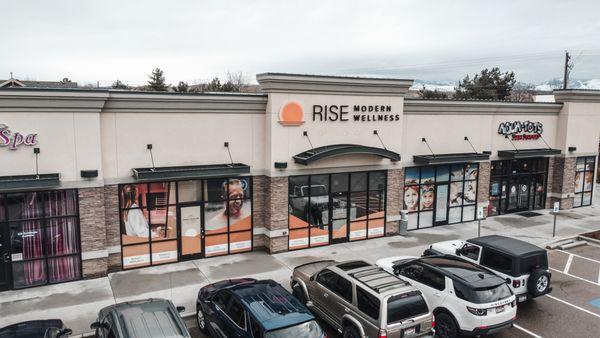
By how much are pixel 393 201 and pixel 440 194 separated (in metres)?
3.53

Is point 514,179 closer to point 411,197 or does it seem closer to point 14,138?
point 411,197


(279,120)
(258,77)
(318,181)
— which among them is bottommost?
(318,181)

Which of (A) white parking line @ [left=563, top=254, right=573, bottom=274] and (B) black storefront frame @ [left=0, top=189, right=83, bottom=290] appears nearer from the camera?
(B) black storefront frame @ [left=0, top=189, right=83, bottom=290]

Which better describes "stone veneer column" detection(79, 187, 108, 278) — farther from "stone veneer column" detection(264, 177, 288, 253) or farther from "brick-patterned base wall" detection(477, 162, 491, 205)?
"brick-patterned base wall" detection(477, 162, 491, 205)

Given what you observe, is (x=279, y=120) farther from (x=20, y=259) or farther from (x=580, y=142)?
(x=580, y=142)

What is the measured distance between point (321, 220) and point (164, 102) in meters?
7.94

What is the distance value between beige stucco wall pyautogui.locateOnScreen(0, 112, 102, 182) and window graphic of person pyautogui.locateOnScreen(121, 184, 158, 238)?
4.13ft

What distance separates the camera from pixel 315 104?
18.7 metres

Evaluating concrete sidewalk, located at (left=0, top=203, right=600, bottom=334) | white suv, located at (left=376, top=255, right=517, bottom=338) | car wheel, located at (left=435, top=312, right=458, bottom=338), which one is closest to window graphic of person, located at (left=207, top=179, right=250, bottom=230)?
concrete sidewalk, located at (left=0, top=203, right=600, bottom=334)

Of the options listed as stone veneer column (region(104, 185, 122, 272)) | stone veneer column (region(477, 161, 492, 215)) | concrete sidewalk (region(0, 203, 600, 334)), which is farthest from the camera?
stone veneer column (region(477, 161, 492, 215))

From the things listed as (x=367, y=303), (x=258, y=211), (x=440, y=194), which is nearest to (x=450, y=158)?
(x=440, y=194)

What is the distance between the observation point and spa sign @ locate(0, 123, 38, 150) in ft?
46.3

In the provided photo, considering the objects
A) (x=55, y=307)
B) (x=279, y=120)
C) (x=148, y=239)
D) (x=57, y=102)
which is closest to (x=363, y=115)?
(x=279, y=120)

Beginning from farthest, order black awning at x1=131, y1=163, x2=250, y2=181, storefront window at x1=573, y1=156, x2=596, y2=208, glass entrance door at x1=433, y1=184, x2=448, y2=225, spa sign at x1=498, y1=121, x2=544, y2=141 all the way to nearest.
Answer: storefront window at x1=573, y1=156, x2=596, y2=208 → spa sign at x1=498, y1=121, x2=544, y2=141 → glass entrance door at x1=433, y1=184, x2=448, y2=225 → black awning at x1=131, y1=163, x2=250, y2=181
